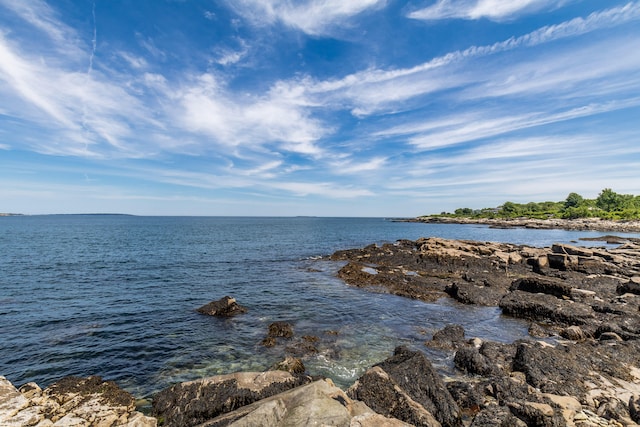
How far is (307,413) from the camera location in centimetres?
670

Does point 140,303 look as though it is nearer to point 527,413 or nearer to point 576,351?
point 527,413

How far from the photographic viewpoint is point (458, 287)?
24.6 meters

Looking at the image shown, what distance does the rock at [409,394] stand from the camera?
8462mm

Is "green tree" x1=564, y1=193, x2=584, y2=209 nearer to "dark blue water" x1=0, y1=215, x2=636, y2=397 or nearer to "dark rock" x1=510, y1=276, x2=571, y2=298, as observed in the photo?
"dark rock" x1=510, y1=276, x2=571, y2=298

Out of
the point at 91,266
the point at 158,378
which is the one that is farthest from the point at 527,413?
the point at 91,266

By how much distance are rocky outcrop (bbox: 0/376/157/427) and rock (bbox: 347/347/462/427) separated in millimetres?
6904

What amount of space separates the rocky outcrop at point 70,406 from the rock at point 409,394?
22.7 ft

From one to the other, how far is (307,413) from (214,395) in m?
4.22

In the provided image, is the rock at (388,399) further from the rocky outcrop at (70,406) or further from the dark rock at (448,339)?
the rocky outcrop at (70,406)

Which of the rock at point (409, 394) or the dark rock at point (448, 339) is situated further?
the dark rock at point (448, 339)

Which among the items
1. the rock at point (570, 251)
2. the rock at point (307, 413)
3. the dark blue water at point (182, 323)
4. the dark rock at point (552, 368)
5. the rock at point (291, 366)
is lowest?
the dark blue water at point (182, 323)

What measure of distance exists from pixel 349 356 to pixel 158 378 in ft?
29.1

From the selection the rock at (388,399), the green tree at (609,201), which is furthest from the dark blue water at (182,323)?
the green tree at (609,201)

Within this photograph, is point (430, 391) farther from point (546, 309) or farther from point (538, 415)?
point (546, 309)
